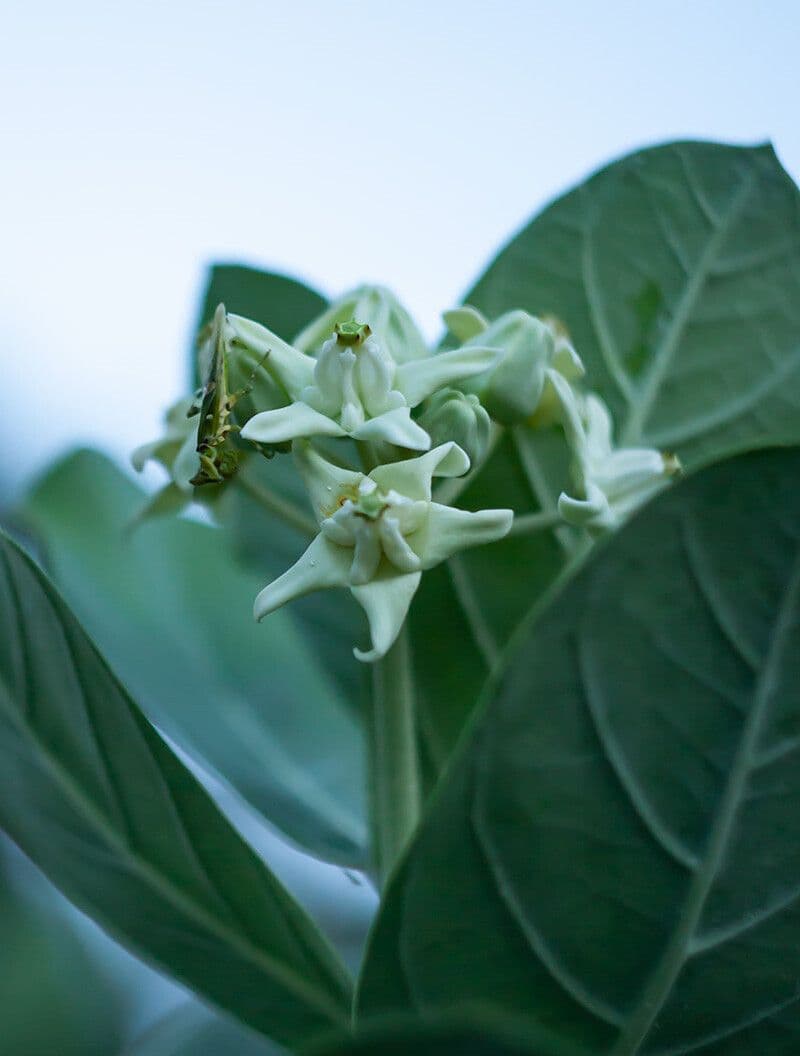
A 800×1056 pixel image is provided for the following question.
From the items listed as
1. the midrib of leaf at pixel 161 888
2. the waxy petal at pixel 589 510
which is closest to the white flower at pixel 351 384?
the waxy petal at pixel 589 510

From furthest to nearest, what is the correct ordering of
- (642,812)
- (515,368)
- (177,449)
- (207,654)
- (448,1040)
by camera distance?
1. (207,654)
2. (177,449)
3. (515,368)
4. (642,812)
5. (448,1040)

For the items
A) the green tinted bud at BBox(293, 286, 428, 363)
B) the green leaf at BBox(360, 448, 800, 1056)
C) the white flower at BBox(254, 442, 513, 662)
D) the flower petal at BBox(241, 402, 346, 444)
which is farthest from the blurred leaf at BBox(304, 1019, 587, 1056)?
the green tinted bud at BBox(293, 286, 428, 363)

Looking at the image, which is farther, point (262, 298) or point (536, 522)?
point (262, 298)

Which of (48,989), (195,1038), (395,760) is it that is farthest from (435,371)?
(48,989)

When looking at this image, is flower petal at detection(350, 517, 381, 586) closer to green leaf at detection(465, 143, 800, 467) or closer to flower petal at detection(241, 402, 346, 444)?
flower petal at detection(241, 402, 346, 444)

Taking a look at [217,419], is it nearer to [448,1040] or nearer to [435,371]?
[435,371]

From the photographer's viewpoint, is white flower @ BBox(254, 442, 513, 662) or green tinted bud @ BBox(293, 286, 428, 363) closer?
white flower @ BBox(254, 442, 513, 662)

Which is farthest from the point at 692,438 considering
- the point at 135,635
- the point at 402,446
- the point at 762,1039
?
the point at 135,635
